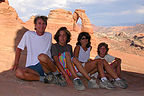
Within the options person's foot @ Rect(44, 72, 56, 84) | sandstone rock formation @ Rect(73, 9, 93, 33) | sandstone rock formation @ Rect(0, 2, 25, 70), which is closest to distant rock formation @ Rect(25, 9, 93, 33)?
sandstone rock formation @ Rect(73, 9, 93, 33)

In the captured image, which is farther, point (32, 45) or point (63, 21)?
point (63, 21)

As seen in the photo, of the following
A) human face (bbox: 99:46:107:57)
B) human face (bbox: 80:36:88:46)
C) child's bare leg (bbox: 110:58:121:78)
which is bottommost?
child's bare leg (bbox: 110:58:121:78)

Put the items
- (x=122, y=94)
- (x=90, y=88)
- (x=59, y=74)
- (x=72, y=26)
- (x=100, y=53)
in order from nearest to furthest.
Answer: (x=122, y=94) < (x=90, y=88) < (x=59, y=74) < (x=100, y=53) < (x=72, y=26)

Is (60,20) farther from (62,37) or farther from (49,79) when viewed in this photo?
(49,79)

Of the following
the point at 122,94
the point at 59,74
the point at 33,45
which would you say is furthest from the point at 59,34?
the point at 122,94

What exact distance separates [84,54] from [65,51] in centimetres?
60

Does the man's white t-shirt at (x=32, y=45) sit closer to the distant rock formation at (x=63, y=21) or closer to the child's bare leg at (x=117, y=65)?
the child's bare leg at (x=117, y=65)

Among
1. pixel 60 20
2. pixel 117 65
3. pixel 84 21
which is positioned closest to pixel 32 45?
pixel 117 65

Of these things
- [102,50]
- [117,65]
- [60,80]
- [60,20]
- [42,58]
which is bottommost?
[60,80]

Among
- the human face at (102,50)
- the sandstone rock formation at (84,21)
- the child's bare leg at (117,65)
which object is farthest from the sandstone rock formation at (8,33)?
the sandstone rock formation at (84,21)

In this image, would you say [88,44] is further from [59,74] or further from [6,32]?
[6,32]

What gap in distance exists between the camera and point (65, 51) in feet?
9.93

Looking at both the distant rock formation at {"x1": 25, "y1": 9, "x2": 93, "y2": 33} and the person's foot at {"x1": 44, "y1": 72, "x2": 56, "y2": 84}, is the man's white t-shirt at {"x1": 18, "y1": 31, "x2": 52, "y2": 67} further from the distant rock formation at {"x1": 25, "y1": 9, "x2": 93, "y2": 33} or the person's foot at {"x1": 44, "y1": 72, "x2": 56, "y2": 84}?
the distant rock formation at {"x1": 25, "y1": 9, "x2": 93, "y2": 33}

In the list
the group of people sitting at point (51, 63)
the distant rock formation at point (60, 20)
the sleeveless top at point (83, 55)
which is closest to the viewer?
the group of people sitting at point (51, 63)
